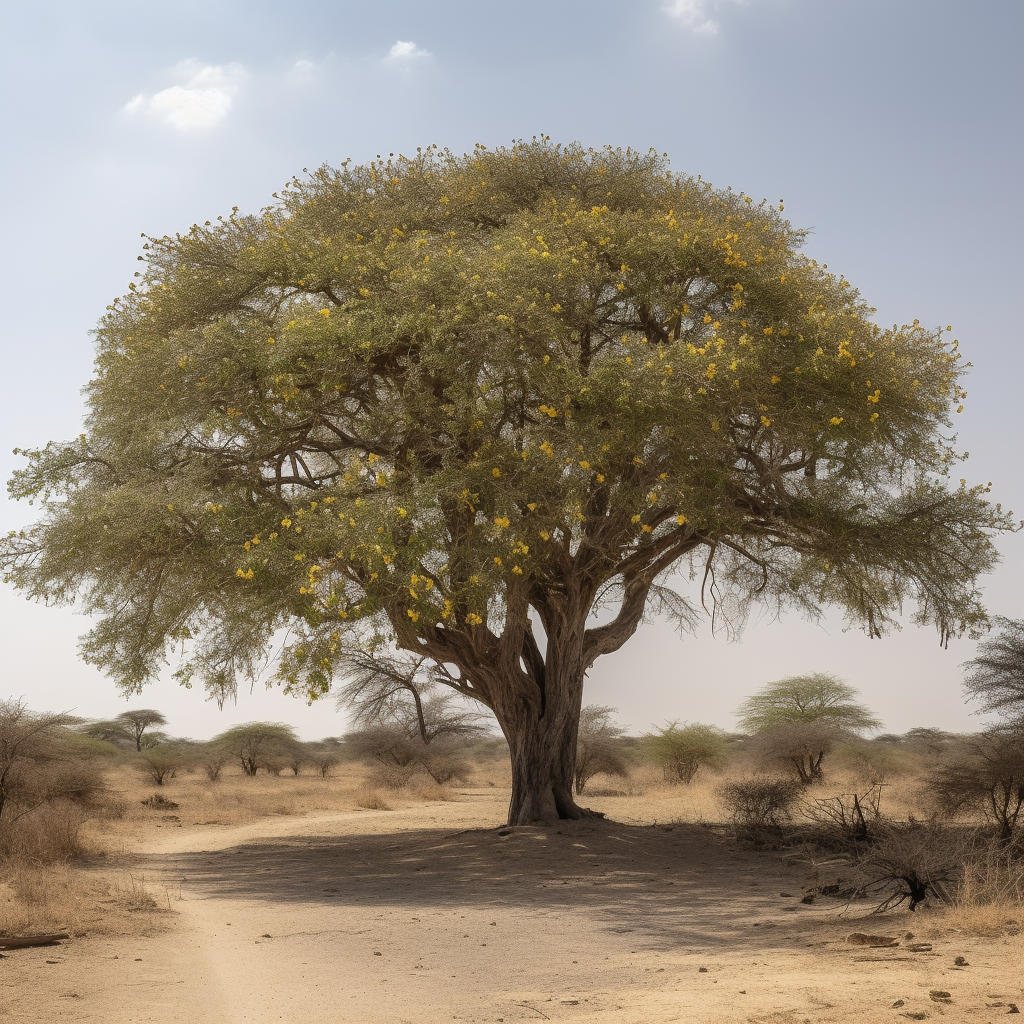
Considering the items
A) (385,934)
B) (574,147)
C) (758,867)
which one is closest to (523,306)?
(574,147)

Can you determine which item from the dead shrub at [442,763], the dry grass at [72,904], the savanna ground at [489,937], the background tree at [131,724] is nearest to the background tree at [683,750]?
the dead shrub at [442,763]

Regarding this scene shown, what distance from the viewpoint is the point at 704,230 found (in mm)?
13359

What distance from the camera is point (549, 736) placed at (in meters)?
16.2

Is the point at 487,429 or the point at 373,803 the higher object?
the point at 487,429

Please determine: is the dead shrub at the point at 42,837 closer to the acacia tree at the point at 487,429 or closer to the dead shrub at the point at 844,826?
the acacia tree at the point at 487,429

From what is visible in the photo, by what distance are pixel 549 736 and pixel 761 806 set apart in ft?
11.3

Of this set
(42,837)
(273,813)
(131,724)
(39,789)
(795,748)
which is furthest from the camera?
(131,724)

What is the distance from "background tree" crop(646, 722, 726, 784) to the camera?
30.6 m

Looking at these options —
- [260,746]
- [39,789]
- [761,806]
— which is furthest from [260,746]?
[761,806]

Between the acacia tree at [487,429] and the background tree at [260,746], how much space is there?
27.7 metres

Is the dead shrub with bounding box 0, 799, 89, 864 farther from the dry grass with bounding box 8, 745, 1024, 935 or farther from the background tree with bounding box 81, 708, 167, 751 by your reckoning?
the background tree with bounding box 81, 708, 167, 751

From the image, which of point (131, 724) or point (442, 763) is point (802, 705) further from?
point (131, 724)

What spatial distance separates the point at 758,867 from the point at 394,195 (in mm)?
10982

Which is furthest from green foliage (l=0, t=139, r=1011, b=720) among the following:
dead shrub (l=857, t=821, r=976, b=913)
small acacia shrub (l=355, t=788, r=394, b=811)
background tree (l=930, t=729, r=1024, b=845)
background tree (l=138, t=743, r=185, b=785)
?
background tree (l=138, t=743, r=185, b=785)
